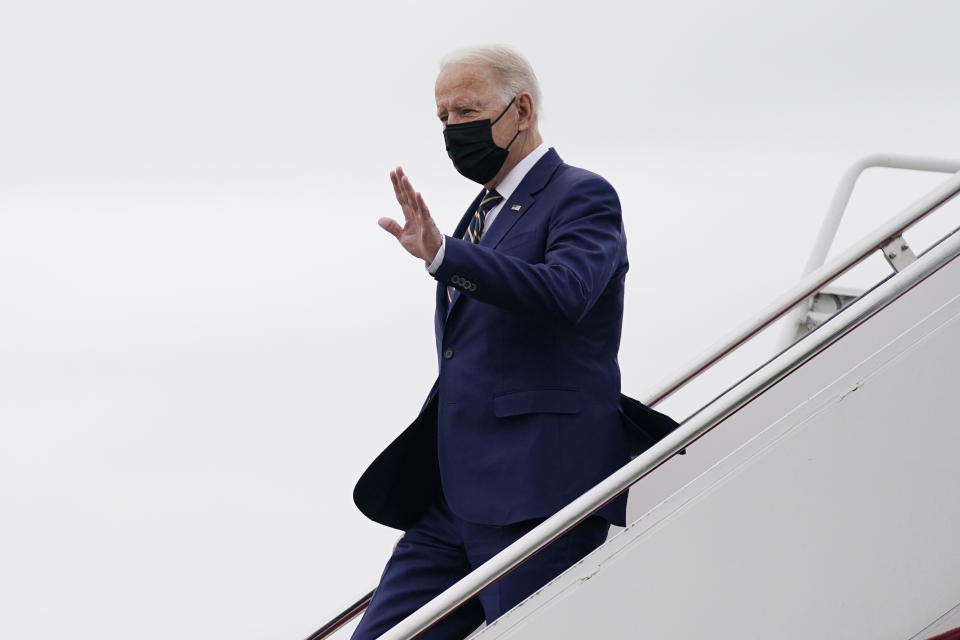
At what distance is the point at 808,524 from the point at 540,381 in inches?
19.6

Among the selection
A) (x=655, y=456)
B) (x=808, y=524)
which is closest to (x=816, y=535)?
(x=808, y=524)

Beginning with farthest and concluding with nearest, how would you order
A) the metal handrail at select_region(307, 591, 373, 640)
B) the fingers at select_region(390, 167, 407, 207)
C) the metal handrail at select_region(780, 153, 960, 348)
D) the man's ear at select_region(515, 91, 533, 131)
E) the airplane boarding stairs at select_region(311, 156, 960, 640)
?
the metal handrail at select_region(780, 153, 960, 348)
the metal handrail at select_region(307, 591, 373, 640)
the man's ear at select_region(515, 91, 533, 131)
the airplane boarding stairs at select_region(311, 156, 960, 640)
the fingers at select_region(390, 167, 407, 207)

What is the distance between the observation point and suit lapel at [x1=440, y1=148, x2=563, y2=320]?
2033 millimetres

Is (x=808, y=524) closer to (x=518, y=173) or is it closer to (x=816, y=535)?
(x=816, y=535)

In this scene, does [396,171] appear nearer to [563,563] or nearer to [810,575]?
[563,563]

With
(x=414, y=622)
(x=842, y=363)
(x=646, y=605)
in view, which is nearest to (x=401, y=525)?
(x=414, y=622)

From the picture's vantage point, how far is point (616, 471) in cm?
198

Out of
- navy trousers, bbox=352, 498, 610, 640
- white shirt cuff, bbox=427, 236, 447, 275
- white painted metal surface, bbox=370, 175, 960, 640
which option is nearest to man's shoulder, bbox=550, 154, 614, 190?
white shirt cuff, bbox=427, 236, 447, 275

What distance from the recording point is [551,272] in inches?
71.3

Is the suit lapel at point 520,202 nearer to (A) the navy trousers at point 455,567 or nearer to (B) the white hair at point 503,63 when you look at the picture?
(B) the white hair at point 503,63

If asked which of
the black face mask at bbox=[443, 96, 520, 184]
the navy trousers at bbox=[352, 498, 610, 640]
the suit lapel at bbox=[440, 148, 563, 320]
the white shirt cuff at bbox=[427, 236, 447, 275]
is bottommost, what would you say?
the navy trousers at bbox=[352, 498, 610, 640]

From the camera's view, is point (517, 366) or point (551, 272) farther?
point (517, 366)

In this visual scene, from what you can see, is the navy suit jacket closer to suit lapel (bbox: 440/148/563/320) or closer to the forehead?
suit lapel (bbox: 440/148/563/320)

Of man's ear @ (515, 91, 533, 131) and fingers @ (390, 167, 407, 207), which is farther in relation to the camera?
man's ear @ (515, 91, 533, 131)
